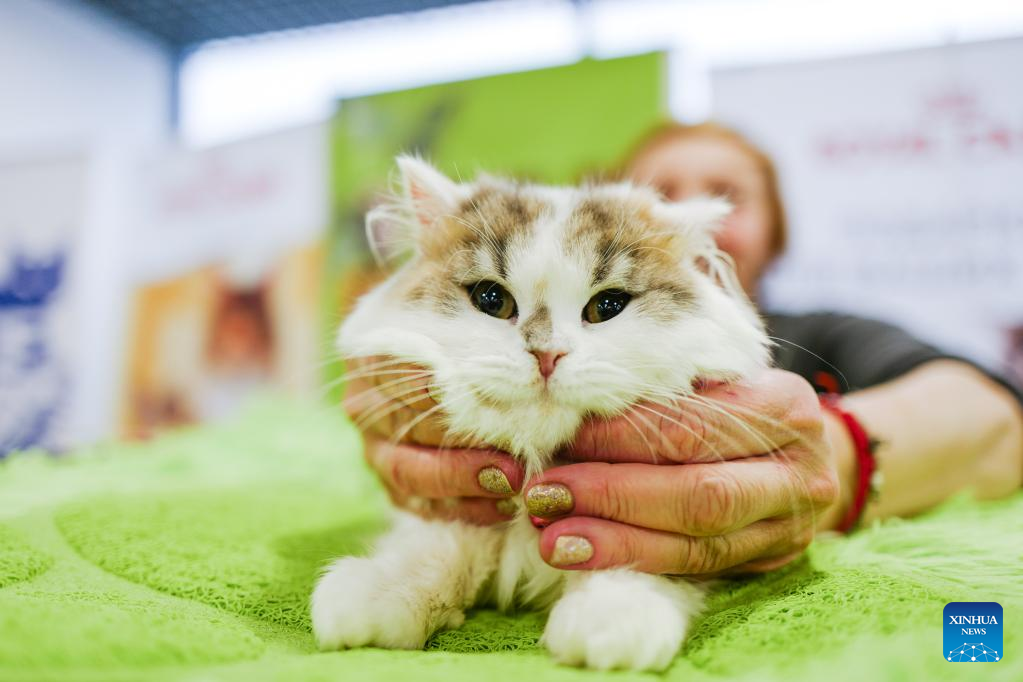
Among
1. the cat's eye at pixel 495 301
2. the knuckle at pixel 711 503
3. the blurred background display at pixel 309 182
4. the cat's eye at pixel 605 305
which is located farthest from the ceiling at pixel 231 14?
the knuckle at pixel 711 503

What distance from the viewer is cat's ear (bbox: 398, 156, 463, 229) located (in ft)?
3.34

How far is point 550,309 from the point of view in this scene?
33.3 inches

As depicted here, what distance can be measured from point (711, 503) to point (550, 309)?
30cm

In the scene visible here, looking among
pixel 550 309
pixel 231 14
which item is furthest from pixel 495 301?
pixel 231 14

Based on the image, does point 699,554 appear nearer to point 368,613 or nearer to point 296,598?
point 368,613

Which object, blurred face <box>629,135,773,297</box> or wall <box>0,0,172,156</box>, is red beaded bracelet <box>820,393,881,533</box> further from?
wall <box>0,0,172,156</box>

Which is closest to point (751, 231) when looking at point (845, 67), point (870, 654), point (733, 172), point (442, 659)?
point (733, 172)

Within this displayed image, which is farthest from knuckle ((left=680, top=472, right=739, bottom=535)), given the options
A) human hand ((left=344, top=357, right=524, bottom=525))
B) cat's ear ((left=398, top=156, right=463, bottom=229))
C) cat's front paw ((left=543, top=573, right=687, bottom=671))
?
cat's ear ((left=398, top=156, right=463, bottom=229))

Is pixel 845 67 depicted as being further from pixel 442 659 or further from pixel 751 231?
pixel 442 659

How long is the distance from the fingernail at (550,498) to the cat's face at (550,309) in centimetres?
5

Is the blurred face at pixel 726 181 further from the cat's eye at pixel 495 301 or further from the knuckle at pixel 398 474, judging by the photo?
the knuckle at pixel 398 474

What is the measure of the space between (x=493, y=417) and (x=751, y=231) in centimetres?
136

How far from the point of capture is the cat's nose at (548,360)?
0.77 metres

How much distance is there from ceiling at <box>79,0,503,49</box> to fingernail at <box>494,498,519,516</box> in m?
1.82
